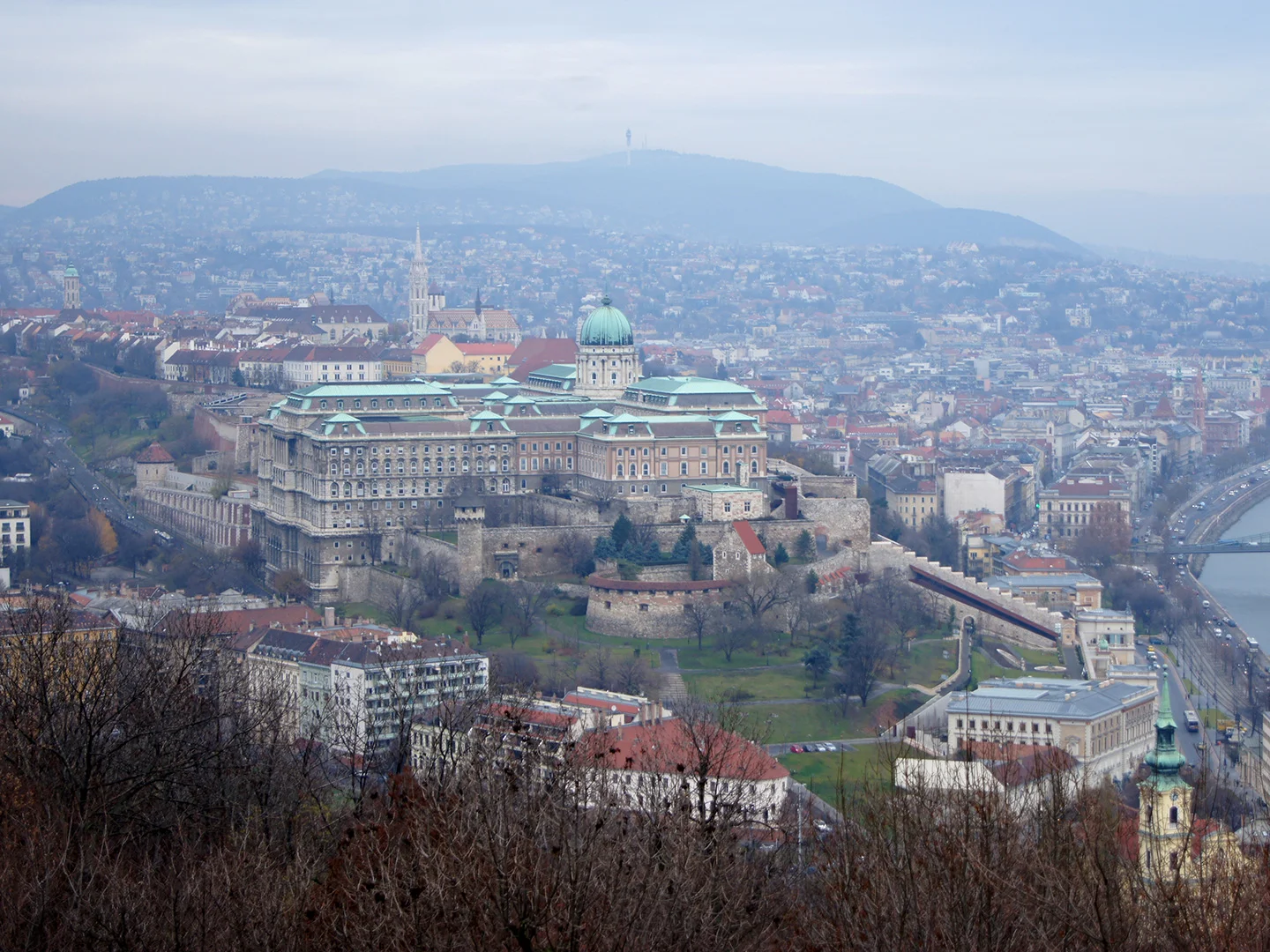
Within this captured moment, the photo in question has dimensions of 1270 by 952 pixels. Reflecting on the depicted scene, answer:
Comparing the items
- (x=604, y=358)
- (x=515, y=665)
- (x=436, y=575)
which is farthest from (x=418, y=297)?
(x=515, y=665)

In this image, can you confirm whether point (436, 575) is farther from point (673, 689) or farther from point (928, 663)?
point (928, 663)

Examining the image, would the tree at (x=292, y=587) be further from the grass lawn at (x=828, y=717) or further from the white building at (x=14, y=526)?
the grass lawn at (x=828, y=717)

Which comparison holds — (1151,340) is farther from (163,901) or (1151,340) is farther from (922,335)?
(163,901)

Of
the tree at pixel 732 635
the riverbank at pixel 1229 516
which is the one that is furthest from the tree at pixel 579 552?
the riverbank at pixel 1229 516

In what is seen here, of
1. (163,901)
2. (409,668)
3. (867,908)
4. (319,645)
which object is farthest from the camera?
(319,645)

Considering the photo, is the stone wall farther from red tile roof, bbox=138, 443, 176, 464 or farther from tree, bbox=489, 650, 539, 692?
red tile roof, bbox=138, 443, 176, 464

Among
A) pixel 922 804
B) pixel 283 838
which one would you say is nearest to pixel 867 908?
pixel 922 804
